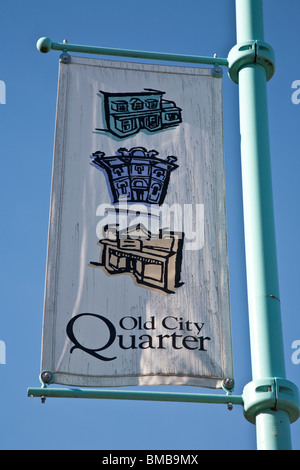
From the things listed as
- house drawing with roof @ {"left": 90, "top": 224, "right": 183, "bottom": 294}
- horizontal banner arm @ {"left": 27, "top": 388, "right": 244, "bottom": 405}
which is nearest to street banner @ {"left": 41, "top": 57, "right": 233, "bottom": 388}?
house drawing with roof @ {"left": 90, "top": 224, "right": 183, "bottom": 294}

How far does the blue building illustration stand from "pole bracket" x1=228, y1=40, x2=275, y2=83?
0.77 metres

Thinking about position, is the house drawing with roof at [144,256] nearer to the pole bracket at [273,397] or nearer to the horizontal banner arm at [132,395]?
the horizontal banner arm at [132,395]

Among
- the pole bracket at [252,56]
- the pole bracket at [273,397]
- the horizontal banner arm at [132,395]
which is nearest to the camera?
the pole bracket at [273,397]

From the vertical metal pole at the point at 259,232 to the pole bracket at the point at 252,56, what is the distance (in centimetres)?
3

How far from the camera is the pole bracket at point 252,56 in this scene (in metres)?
6.86

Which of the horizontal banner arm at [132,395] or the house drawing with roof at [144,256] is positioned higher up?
the house drawing with roof at [144,256]

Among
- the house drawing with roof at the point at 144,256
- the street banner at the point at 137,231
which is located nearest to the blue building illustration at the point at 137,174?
the street banner at the point at 137,231

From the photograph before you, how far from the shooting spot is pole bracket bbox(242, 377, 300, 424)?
565cm

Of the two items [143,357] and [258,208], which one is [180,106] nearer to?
[258,208]

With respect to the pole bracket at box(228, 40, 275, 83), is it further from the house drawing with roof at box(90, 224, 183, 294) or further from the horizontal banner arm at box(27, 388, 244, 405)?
the horizontal banner arm at box(27, 388, 244, 405)

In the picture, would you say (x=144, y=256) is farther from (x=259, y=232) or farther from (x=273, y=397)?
(x=273, y=397)

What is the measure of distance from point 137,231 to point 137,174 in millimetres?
523

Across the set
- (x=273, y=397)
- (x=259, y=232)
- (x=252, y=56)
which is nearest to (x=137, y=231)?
(x=259, y=232)

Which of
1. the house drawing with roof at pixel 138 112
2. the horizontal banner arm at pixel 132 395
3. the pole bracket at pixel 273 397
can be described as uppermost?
the house drawing with roof at pixel 138 112
